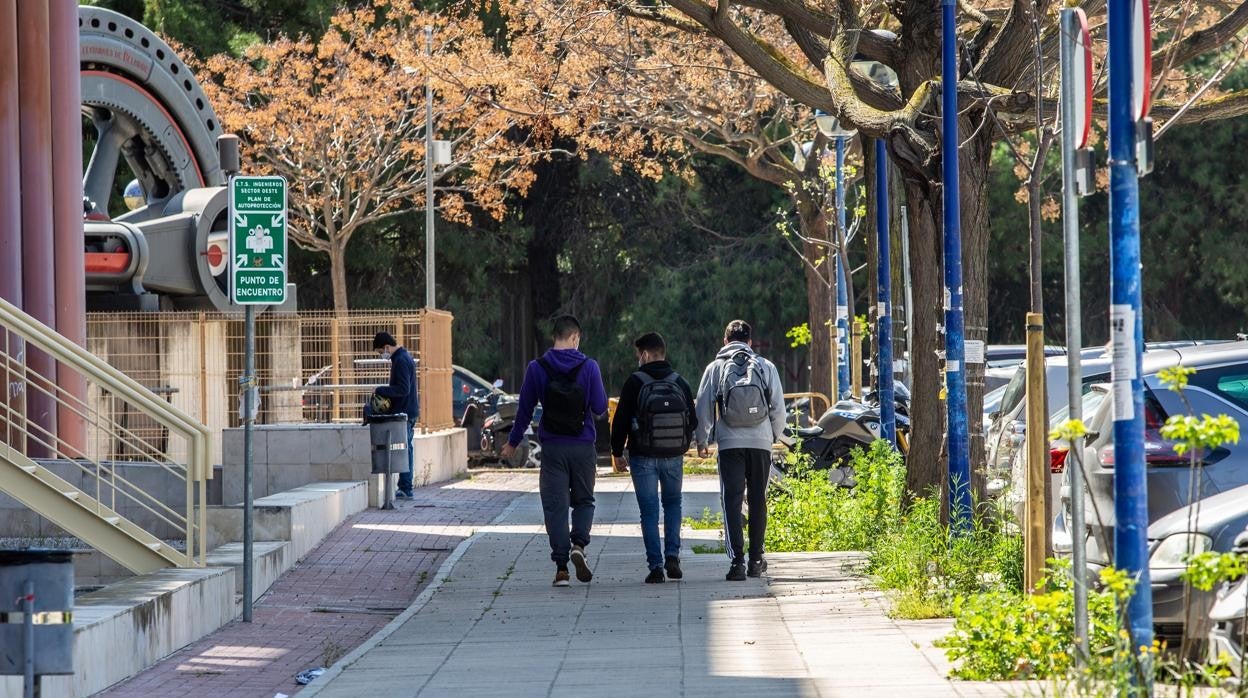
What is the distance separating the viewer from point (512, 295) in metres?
46.3

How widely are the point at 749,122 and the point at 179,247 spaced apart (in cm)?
976

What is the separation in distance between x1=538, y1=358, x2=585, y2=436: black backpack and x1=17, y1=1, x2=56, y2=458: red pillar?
7241 mm

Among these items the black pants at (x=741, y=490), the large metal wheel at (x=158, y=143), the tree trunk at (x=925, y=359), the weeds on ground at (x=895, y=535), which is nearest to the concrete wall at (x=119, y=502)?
the black pants at (x=741, y=490)

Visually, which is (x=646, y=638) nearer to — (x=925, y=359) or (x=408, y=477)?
(x=925, y=359)

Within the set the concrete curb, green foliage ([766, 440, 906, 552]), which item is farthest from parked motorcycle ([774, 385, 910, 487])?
green foliage ([766, 440, 906, 552])

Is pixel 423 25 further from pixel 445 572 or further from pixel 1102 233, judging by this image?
pixel 445 572

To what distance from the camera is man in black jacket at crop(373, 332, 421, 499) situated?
19516mm

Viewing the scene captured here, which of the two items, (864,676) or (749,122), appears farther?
(749,122)

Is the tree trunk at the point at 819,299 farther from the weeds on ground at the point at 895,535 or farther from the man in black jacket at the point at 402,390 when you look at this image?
the weeds on ground at the point at 895,535

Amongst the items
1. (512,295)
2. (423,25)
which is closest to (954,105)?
(423,25)

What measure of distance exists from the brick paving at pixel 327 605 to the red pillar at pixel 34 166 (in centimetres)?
378

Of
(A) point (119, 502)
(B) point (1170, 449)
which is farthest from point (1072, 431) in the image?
(A) point (119, 502)

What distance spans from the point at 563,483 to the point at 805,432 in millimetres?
7008

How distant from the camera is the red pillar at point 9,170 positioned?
17109mm
